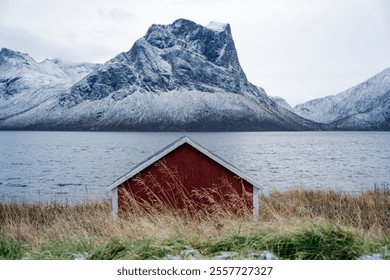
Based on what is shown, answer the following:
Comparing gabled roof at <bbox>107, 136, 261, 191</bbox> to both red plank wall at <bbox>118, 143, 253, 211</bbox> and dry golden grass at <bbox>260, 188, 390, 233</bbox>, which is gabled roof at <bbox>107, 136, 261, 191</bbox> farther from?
dry golden grass at <bbox>260, 188, 390, 233</bbox>

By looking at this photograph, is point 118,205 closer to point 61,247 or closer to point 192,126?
point 61,247

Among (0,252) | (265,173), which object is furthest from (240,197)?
(265,173)

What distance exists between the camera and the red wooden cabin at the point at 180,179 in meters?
10.3

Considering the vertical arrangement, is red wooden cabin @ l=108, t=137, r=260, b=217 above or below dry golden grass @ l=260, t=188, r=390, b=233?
above

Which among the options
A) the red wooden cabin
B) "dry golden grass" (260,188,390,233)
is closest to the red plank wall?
the red wooden cabin

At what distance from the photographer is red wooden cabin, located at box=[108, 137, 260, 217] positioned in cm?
1034

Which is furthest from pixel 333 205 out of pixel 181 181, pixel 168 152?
pixel 168 152

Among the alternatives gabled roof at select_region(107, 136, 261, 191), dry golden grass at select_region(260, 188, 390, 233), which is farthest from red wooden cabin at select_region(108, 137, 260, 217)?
dry golden grass at select_region(260, 188, 390, 233)

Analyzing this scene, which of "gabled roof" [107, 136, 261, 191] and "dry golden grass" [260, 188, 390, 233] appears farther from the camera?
"dry golden grass" [260, 188, 390, 233]

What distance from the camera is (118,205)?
10.5 metres

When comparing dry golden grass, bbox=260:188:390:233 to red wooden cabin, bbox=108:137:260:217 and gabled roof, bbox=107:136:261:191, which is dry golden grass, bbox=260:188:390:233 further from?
gabled roof, bbox=107:136:261:191

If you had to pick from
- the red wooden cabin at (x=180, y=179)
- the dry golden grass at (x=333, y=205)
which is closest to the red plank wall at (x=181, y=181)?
the red wooden cabin at (x=180, y=179)

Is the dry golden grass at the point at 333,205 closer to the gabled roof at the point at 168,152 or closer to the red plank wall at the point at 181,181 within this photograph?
the red plank wall at the point at 181,181

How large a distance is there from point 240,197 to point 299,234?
5.44m
